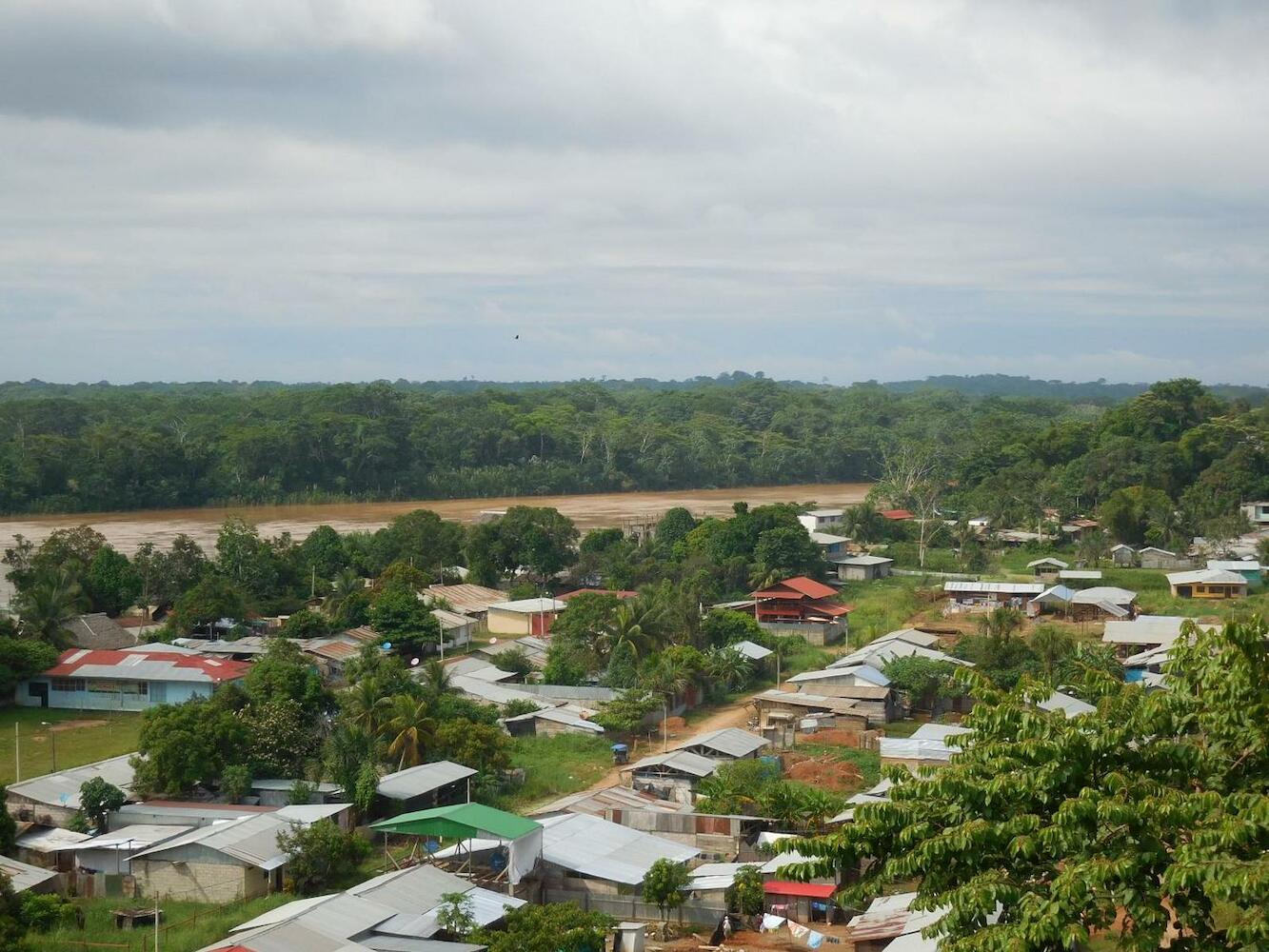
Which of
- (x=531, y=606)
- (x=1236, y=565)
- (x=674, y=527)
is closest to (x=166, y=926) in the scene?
(x=531, y=606)

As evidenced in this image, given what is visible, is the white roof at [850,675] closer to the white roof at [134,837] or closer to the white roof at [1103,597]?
the white roof at [1103,597]

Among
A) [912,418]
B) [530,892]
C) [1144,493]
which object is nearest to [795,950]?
[530,892]

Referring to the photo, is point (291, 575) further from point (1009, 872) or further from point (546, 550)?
point (1009, 872)

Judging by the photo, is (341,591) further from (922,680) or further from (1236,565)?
(1236,565)

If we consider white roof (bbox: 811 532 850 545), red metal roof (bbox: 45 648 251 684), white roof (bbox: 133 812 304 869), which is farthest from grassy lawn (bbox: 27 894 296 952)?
white roof (bbox: 811 532 850 545)

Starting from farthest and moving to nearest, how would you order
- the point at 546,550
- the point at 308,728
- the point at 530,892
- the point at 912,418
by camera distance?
the point at 912,418 < the point at 546,550 < the point at 308,728 < the point at 530,892

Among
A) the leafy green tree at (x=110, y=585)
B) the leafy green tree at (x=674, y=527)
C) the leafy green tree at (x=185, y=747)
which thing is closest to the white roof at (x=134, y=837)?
the leafy green tree at (x=185, y=747)
